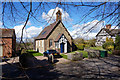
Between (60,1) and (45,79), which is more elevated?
(60,1)

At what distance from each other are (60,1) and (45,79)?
596cm

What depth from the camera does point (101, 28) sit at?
348 cm

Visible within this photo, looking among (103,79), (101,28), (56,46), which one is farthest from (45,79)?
(56,46)

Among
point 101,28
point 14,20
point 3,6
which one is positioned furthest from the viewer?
point 101,28

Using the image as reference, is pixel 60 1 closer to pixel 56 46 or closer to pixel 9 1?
pixel 9 1

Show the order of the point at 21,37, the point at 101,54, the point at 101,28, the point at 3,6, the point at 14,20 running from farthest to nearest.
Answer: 1. the point at 101,54
2. the point at 101,28
3. the point at 14,20
4. the point at 3,6
5. the point at 21,37

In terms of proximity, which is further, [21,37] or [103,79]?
[103,79]

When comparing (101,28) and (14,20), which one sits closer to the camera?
(14,20)

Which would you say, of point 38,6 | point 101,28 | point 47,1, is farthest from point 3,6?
point 101,28

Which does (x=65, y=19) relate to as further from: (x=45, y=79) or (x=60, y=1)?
(x=45, y=79)

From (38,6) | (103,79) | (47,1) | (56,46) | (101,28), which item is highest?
(47,1)

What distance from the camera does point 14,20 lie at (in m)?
2.35

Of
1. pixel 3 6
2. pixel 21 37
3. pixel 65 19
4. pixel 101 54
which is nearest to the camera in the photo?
pixel 21 37

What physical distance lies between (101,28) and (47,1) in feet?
8.00
